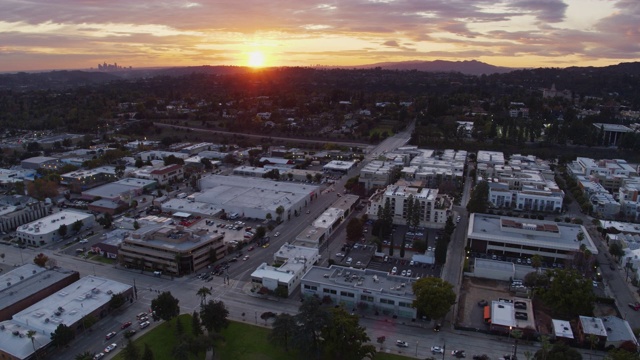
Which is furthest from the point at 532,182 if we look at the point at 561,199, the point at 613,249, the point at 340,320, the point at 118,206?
the point at 118,206

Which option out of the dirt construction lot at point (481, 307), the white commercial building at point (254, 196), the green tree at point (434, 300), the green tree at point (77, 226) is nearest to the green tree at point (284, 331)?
the green tree at point (434, 300)

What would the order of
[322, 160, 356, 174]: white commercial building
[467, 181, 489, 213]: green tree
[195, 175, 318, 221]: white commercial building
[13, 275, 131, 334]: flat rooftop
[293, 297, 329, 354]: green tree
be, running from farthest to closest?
[322, 160, 356, 174]: white commercial building, [195, 175, 318, 221]: white commercial building, [467, 181, 489, 213]: green tree, [13, 275, 131, 334]: flat rooftop, [293, 297, 329, 354]: green tree

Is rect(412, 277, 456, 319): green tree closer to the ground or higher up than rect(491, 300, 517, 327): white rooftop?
higher up

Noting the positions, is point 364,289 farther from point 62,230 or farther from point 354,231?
point 62,230

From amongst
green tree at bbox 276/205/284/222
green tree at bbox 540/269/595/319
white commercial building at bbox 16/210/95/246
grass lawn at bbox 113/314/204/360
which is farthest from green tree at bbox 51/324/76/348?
green tree at bbox 540/269/595/319

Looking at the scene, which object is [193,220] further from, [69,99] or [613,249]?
[69,99]

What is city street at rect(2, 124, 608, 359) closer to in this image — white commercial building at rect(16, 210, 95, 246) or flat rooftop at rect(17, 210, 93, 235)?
white commercial building at rect(16, 210, 95, 246)
